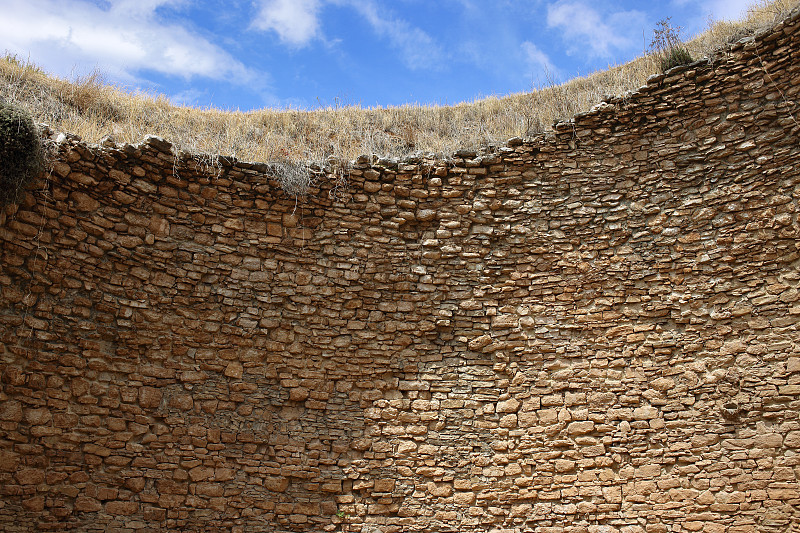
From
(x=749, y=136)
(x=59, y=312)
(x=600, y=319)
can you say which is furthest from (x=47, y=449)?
(x=749, y=136)

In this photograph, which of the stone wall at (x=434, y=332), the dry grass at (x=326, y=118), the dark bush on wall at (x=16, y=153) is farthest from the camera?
the dry grass at (x=326, y=118)

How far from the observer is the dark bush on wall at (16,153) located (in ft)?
20.7

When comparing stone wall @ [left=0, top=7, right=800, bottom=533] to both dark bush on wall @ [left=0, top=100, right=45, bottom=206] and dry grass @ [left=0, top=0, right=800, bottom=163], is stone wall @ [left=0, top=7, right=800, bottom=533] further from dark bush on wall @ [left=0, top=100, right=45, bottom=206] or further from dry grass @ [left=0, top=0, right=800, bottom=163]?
dry grass @ [left=0, top=0, right=800, bottom=163]

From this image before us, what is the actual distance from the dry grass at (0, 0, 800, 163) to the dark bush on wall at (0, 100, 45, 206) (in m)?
0.49

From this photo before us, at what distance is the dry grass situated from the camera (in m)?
7.87

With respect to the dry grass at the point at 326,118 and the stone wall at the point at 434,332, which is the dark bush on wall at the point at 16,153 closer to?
the stone wall at the point at 434,332

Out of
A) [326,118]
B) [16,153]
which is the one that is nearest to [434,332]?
[16,153]

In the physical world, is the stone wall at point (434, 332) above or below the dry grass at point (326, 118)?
below

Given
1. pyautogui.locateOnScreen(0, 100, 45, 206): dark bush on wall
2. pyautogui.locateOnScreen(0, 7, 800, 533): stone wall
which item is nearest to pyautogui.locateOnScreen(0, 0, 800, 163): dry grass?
pyautogui.locateOnScreen(0, 100, 45, 206): dark bush on wall

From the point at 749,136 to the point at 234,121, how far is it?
26.7 feet

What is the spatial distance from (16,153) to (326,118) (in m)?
5.62

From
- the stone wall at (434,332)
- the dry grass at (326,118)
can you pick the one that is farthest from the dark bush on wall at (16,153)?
the dry grass at (326,118)

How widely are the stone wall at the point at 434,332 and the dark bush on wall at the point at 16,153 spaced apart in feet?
0.64

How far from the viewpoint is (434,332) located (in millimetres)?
7250
